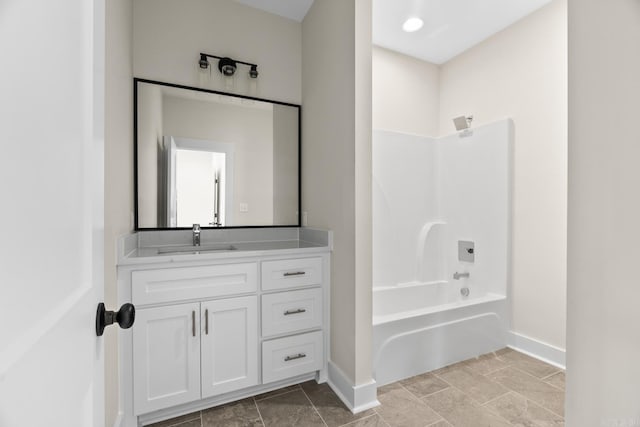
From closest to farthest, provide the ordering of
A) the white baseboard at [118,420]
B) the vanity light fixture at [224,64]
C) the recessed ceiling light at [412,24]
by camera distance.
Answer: the white baseboard at [118,420] < the vanity light fixture at [224,64] < the recessed ceiling light at [412,24]

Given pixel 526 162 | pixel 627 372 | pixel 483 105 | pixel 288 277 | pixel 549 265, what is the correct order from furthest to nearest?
pixel 483 105 < pixel 526 162 < pixel 549 265 < pixel 288 277 < pixel 627 372

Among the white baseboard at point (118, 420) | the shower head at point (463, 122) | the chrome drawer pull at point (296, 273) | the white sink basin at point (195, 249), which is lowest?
the white baseboard at point (118, 420)

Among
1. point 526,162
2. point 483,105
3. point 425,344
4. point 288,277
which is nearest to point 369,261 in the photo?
point 288,277

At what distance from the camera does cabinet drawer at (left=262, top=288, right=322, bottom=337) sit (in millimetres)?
1839

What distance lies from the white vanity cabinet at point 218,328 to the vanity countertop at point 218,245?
0.6 inches

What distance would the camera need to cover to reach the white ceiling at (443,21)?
2.34 meters

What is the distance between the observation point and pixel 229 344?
68.1 inches

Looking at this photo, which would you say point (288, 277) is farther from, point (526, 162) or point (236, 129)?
point (526, 162)

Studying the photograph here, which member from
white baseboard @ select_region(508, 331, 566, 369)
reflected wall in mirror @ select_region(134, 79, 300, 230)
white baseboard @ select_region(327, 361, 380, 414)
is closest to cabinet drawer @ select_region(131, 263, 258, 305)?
reflected wall in mirror @ select_region(134, 79, 300, 230)

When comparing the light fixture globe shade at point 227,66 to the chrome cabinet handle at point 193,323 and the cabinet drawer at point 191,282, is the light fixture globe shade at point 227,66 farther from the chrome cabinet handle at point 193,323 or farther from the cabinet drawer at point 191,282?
the chrome cabinet handle at point 193,323

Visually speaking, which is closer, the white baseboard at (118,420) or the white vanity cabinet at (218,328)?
the white baseboard at (118,420)

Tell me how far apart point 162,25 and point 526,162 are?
3005 millimetres

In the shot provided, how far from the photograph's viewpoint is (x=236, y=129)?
2.33m

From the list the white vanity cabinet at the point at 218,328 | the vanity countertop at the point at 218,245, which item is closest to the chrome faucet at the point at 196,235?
the vanity countertop at the point at 218,245
